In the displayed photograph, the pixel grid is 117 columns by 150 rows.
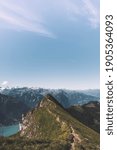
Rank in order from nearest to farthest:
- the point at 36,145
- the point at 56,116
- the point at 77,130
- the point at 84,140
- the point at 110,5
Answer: the point at 110,5 → the point at 36,145 → the point at 84,140 → the point at 77,130 → the point at 56,116

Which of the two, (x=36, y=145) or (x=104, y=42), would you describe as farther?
(x=36, y=145)

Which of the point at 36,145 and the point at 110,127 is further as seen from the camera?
the point at 36,145

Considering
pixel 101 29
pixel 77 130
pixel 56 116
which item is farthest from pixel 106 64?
pixel 56 116

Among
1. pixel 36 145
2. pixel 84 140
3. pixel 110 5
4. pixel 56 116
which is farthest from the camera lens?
pixel 56 116

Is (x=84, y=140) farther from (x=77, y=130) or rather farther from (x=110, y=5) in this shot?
(x=110, y=5)

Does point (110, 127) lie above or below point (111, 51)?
below

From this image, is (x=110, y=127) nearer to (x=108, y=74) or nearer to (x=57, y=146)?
(x=108, y=74)

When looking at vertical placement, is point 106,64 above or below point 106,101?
above

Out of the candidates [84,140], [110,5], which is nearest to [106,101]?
[110,5]

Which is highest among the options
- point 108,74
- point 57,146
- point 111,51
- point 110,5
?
point 110,5
